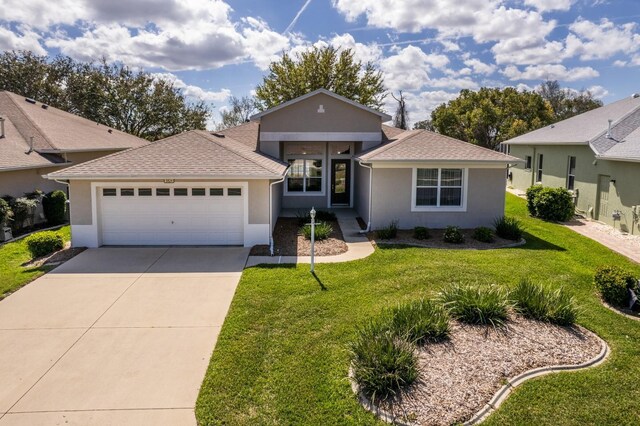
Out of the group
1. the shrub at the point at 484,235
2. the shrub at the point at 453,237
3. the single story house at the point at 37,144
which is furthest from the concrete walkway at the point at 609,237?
the single story house at the point at 37,144

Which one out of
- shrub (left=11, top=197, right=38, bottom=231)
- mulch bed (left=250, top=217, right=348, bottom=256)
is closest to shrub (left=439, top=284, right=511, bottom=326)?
mulch bed (left=250, top=217, right=348, bottom=256)

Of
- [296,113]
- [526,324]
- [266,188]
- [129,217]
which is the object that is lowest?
[526,324]

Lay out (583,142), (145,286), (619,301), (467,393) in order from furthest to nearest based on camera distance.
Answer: (583,142) < (145,286) < (619,301) < (467,393)

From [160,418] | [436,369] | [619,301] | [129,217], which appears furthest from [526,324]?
[129,217]

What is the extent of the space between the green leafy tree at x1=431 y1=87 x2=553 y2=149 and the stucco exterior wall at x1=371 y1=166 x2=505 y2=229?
2667 cm

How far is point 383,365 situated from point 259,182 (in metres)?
8.29

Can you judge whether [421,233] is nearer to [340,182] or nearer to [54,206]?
[340,182]

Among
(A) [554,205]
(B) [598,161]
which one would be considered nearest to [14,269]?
(A) [554,205]

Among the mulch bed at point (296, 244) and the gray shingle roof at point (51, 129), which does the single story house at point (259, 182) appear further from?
the gray shingle roof at point (51, 129)

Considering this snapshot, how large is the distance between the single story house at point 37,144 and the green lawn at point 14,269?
2.91 m

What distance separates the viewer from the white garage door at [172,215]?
526 inches

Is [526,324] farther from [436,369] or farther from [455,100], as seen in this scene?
[455,100]

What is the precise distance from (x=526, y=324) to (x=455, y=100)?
134 feet

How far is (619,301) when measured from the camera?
8.67 metres
